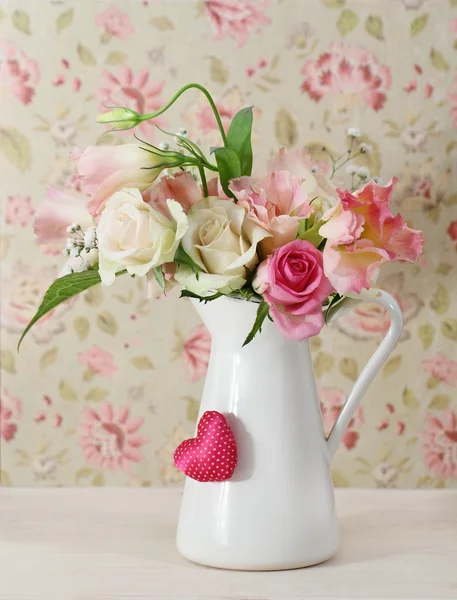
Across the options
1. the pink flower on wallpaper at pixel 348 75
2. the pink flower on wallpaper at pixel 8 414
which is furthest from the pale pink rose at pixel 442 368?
the pink flower on wallpaper at pixel 8 414

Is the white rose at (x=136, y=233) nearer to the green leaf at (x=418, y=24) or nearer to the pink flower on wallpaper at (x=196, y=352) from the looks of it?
the pink flower on wallpaper at (x=196, y=352)

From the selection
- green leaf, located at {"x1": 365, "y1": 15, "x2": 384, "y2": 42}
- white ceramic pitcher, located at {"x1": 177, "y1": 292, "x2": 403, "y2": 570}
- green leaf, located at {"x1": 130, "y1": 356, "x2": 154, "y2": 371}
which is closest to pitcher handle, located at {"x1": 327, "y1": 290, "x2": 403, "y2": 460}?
white ceramic pitcher, located at {"x1": 177, "y1": 292, "x2": 403, "y2": 570}

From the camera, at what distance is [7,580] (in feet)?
2.77

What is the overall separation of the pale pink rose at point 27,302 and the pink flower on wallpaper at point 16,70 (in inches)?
10.7

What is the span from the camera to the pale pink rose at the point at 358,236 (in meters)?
0.78

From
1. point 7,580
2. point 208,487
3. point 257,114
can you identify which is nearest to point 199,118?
point 257,114

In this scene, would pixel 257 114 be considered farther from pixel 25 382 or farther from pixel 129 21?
pixel 25 382

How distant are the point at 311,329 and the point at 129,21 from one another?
650mm

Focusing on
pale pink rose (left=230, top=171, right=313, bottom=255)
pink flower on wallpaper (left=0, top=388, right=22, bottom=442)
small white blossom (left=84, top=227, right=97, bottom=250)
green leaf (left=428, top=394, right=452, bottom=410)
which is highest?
pale pink rose (left=230, top=171, right=313, bottom=255)

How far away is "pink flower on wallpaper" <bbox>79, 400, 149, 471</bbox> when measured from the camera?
1216mm

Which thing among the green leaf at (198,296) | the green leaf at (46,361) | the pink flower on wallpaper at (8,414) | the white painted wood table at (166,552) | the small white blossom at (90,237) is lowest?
the white painted wood table at (166,552)

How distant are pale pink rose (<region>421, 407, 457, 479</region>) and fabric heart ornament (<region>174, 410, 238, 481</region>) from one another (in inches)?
18.0

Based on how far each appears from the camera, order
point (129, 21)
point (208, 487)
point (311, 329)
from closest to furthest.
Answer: point (311, 329)
point (208, 487)
point (129, 21)

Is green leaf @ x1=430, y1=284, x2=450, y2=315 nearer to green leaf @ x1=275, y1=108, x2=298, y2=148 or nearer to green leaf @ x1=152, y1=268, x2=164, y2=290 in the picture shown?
green leaf @ x1=275, y1=108, x2=298, y2=148
